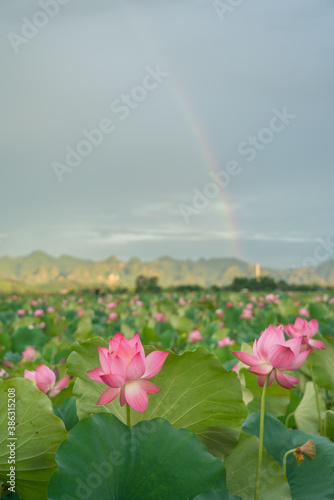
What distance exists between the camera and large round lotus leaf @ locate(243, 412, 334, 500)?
92 cm

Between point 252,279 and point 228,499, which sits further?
point 252,279

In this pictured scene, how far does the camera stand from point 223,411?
88cm

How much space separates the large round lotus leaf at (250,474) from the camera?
0.85 m

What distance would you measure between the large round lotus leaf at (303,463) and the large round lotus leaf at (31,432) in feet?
1.48

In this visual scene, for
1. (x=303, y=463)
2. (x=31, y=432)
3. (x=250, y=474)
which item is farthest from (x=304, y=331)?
(x=31, y=432)

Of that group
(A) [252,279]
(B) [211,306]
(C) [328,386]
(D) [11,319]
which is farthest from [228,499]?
(A) [252,279]

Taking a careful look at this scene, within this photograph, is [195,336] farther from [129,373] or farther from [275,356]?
[129,373]

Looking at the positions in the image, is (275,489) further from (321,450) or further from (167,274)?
(167,274)

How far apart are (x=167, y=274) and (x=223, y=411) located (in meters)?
166

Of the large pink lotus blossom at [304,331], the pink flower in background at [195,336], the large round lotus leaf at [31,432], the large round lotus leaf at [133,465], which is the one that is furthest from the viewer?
the pink flower in background at [195,336]

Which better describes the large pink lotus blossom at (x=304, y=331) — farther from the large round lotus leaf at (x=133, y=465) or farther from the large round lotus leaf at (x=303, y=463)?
the large round lotus leaf at (x=133, y=465)

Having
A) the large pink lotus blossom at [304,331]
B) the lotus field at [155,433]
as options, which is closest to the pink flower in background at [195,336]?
the large pink lotus blossom at [304,331]

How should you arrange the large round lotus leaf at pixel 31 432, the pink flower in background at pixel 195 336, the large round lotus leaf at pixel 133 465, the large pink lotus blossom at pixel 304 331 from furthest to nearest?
the pink flower in background at pixel 195 336 < the large pink lotus blossom at pixel 304 331 < the large round lotus leaf at pixel 31 432 < the large round lotus leaf at pixel 133 465

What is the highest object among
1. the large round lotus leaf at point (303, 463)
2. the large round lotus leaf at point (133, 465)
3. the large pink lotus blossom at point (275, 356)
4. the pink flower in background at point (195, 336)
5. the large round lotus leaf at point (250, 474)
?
the large pink lotus blossom at point (275, 356)
